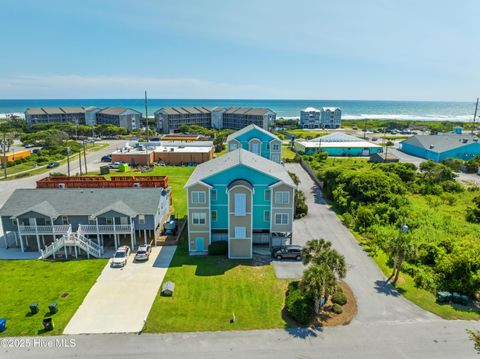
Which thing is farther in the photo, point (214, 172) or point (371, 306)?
point (214, 172)

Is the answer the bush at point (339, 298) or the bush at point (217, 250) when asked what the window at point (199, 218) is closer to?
the bush at point (217, 250)

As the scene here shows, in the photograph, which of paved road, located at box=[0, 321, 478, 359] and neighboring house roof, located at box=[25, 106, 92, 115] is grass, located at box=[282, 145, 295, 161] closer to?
paved road, located at box=[0, 321, 478, 359]

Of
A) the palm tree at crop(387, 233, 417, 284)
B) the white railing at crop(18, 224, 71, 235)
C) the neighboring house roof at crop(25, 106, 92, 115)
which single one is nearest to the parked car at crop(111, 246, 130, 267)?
the white railing at crop(18, 224, 71, 235)

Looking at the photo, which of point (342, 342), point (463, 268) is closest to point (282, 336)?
point (342, 342)

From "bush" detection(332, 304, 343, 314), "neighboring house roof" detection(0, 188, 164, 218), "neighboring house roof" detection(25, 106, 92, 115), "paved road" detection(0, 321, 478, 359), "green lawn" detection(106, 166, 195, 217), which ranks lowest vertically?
"paved road" detection(0, 321, 478, 359)

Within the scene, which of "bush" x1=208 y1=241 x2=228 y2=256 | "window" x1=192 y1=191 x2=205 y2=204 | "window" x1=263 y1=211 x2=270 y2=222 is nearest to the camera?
"window" x1=192 y1=191 x2=205 y2=204

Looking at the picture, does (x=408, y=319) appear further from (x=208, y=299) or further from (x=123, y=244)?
(x=123, y=244)

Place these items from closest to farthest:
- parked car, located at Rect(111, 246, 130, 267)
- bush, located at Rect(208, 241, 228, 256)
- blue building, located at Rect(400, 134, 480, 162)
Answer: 1. parked car, located at Rect(111, 246, 130, 267)
2. bush, located at Rect(208, 241, 228, 256)
3. blue building, located at Rect(400, 134, 480, 162)
